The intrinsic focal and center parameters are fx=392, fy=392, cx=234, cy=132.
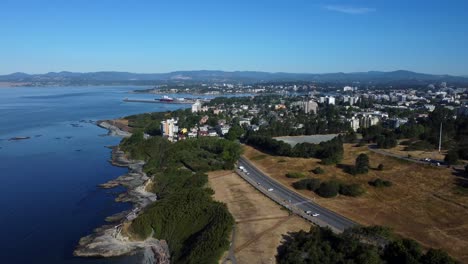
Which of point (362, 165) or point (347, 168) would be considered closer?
point (362, 165)

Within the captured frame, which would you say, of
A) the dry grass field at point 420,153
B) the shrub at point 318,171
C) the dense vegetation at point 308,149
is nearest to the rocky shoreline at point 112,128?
the dense vegetation at point 308,149

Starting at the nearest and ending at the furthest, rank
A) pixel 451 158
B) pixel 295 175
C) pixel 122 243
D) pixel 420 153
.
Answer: pixel 122 243
pixel 451 158
pixel 295 175
pixel 420 153

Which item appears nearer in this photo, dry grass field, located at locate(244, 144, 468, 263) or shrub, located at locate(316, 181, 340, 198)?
dry grass field, located at locate(244, 144, 468, 263)

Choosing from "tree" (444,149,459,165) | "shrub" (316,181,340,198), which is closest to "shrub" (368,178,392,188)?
"shrub" (316,181,340,198)

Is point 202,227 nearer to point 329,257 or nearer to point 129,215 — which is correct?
point 129,215

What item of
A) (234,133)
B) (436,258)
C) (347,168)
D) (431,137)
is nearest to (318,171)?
(347,168)

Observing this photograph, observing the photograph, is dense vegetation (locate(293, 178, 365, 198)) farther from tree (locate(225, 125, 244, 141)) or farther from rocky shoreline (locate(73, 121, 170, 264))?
tree (locate(225, 125, 244, 141))

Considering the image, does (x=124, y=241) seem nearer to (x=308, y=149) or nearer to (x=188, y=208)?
(x=188, y=208)
